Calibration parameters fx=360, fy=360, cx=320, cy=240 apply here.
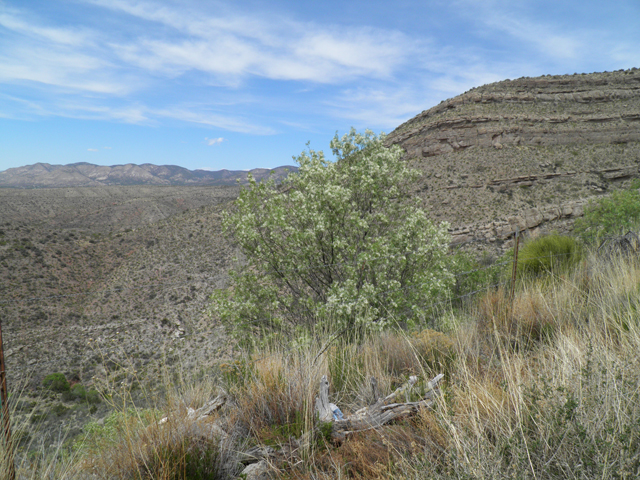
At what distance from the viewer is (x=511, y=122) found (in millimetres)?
47531

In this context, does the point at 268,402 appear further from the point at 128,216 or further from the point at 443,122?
the point at 128,216

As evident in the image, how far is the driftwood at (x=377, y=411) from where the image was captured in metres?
2.96

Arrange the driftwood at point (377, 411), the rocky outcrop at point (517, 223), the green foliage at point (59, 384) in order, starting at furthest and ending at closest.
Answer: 1. the rocky outcrop at point (517, 223)
2. the green foliage at point (59, 384)
3. the driftwood at point (377, 411)

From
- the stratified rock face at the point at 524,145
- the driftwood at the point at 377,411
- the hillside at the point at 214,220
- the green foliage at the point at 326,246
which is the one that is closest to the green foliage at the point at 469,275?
the green foliage at the point at 326,246

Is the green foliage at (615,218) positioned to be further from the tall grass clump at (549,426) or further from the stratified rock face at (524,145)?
the stratified rock face at (524,145)

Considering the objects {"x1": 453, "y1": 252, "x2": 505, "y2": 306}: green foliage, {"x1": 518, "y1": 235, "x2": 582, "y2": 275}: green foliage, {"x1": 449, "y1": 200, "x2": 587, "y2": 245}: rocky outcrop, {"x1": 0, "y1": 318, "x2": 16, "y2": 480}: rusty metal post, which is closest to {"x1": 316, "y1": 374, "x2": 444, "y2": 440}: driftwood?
{"x1": 0, "y1": 318, "x2": 16, "y2": 480}: rusty metal post

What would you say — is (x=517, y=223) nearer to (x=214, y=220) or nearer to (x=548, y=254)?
(x=548, y=254)

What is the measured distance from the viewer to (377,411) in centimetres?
309

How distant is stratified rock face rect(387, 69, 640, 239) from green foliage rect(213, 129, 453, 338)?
72.1ft

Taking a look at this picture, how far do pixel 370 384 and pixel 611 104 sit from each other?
60144 mm

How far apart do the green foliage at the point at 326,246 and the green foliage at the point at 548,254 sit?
1.85 metres

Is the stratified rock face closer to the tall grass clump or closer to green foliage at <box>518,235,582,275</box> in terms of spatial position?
green foliage at <box>518,235,582,275</box>

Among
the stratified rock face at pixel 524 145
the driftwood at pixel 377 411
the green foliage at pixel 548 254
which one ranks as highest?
the stratified rock face at pixel 524 145

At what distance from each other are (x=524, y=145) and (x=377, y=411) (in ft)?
165
